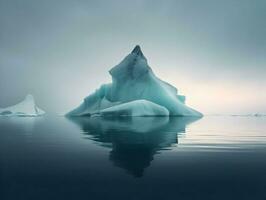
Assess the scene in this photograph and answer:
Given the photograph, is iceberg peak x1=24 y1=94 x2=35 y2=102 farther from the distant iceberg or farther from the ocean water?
the ocean water

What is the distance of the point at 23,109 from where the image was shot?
122 m

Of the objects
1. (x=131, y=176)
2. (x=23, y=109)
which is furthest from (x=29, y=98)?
(x=131, y=176)

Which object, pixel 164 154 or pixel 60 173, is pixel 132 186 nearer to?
pixel 60 173

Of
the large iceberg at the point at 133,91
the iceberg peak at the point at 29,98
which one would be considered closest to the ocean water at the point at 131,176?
the large iceberg at the point at 133,91

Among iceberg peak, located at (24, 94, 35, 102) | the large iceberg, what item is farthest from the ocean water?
iceberg peak, located at (24, 94, 35, 102)

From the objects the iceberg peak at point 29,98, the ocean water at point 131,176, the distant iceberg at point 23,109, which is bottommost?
the ocean water at point 131,176

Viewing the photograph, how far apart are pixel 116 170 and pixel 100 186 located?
114 cm

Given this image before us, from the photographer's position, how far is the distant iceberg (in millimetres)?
112375

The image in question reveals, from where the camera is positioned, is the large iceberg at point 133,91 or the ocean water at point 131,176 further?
the large iceberg at point 133,91

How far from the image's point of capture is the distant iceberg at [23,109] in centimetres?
11238

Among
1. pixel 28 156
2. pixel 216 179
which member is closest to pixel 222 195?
pixel 216 179

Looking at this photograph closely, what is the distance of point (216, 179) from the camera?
15.9 feet

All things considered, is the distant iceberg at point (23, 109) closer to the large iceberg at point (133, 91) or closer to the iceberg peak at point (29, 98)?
the iceberg peak at point (29, 98)

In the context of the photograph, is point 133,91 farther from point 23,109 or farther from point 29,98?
point 29,98
